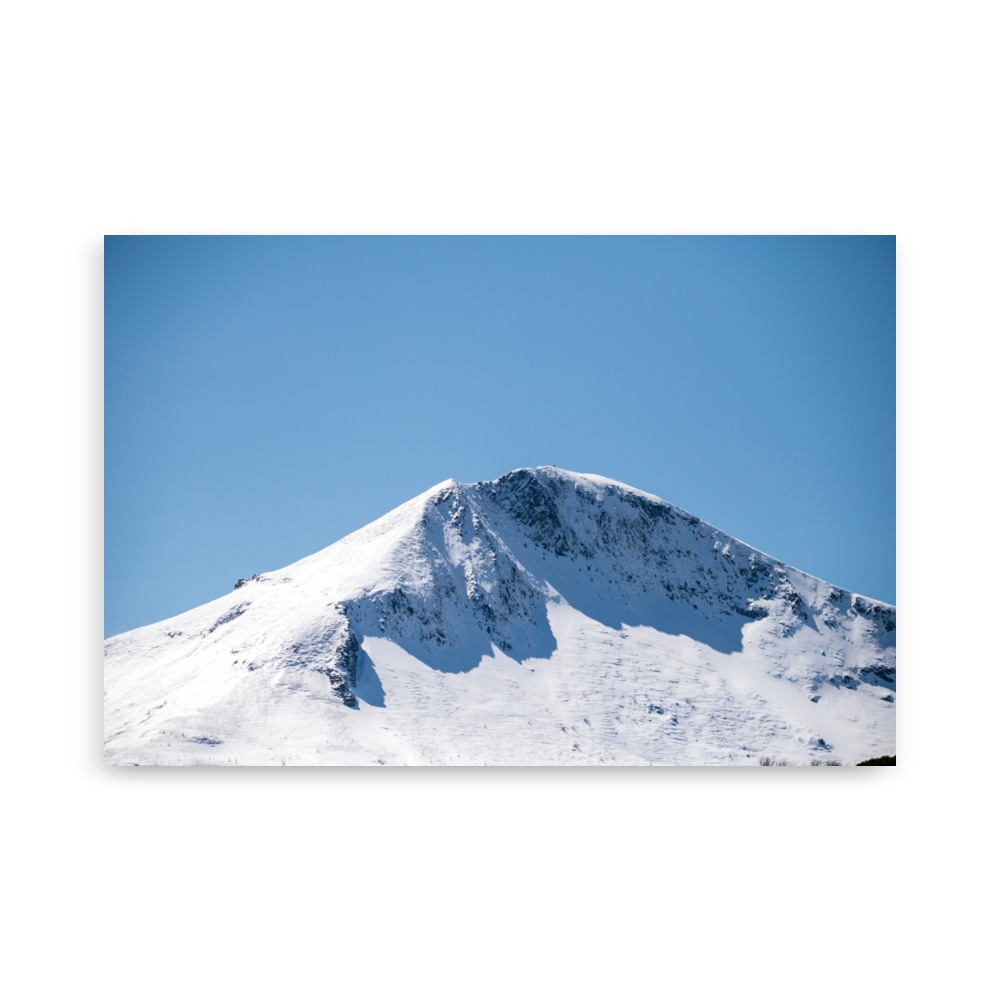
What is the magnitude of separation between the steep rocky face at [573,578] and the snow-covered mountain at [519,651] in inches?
7.6

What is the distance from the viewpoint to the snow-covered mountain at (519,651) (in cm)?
3369

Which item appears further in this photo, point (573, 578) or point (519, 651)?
point (573, 578)

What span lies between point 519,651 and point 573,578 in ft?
41.9

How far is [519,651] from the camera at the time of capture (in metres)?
48.1

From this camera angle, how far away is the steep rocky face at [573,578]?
4709 centimetres

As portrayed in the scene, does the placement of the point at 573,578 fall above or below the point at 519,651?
above

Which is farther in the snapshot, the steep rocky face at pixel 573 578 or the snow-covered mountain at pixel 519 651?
the steep rocky face at pixel 573 578

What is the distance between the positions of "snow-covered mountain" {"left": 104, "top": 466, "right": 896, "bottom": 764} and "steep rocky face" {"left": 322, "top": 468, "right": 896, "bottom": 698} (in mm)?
193

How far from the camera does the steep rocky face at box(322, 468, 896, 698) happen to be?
47.1 metres

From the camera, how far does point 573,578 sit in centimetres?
5900

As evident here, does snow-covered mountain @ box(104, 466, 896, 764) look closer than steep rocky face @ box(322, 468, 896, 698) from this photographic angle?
Yes
